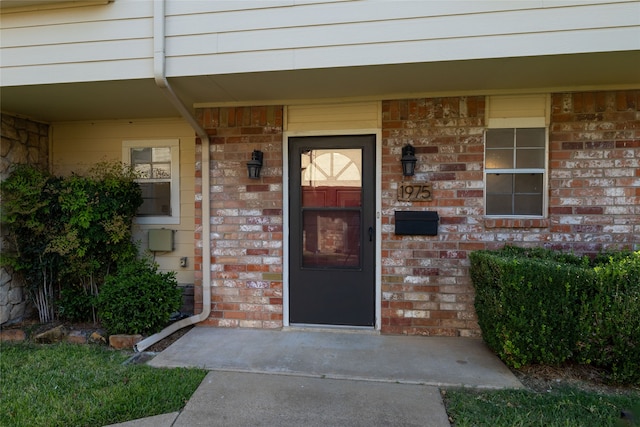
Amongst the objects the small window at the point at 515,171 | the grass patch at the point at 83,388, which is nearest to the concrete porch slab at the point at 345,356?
the grass patch at the point at 83,388

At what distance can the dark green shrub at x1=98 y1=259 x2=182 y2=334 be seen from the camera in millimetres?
3201

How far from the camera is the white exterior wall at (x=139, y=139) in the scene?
4.20 meters

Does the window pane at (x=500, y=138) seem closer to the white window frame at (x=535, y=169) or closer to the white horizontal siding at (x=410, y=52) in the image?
the white window frame at (x=535, y=169)

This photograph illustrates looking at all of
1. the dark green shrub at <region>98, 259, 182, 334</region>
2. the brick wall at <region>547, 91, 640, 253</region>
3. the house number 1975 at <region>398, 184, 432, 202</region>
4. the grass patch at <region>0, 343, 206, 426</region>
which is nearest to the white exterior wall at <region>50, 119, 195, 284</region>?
the dark green shrub at <region>98, 259, 182, 334</region>

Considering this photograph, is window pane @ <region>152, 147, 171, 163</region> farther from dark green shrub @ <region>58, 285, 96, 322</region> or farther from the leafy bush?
dark green shrub @ <region>58, 285, 96, 322</region>

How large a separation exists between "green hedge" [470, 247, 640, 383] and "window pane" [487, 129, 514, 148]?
127 cm

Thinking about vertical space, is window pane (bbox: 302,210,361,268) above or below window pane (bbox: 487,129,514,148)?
below

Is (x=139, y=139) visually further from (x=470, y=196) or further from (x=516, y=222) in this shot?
(x=516, y=222)

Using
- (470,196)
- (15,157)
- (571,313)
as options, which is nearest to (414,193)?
(470,196)

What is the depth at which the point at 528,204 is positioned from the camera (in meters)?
3.33

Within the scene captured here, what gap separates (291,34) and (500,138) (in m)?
2.22

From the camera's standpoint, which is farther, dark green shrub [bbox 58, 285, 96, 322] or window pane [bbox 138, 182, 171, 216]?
window pane [bbox 138, 182, 171, 216]

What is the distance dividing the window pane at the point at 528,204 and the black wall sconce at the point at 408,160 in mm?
1072

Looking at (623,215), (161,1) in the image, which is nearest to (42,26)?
(161,1)
